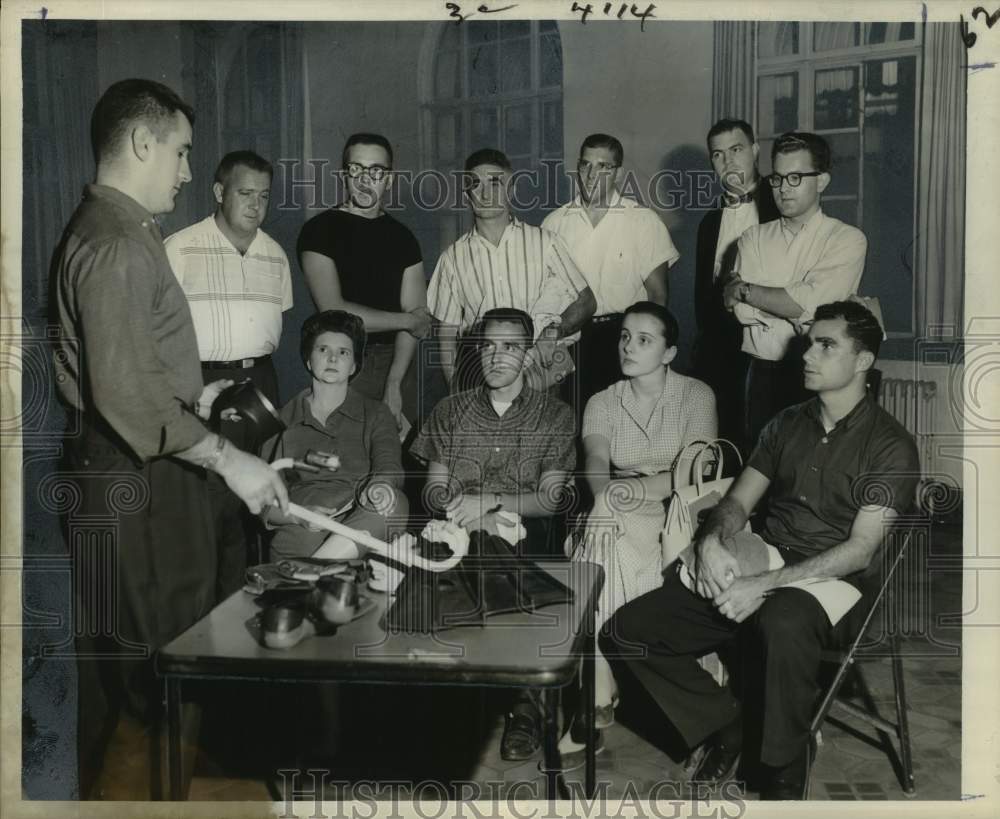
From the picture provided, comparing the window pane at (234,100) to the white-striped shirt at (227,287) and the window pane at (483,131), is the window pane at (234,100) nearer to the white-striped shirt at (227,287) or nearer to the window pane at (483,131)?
the white-striped shirt at (227,287)

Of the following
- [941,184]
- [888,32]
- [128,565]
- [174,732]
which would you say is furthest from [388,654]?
[888,32]

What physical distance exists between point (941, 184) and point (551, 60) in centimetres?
149

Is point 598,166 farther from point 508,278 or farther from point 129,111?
point 129,111

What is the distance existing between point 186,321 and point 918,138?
2707 mm

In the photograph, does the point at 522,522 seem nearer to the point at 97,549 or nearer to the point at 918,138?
the point at 97,549

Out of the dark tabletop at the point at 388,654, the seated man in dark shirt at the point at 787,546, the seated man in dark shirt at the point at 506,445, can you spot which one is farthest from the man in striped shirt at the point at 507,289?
the dark tabletop at the point at 388,654

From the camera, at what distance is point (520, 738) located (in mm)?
3725

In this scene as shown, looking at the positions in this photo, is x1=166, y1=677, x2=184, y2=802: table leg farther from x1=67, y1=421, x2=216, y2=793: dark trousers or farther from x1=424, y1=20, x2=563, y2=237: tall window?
x1=424, y1=20, x2=563, y2=237: tall window

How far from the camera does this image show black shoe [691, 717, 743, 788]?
3553mm

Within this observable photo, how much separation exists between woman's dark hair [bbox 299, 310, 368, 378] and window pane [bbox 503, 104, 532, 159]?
0.90 meters

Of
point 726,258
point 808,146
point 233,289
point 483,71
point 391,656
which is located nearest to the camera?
point 391,656

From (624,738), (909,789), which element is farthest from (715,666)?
(909,789)

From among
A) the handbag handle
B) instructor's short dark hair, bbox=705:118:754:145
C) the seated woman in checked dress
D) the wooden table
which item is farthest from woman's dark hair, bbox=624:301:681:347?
the wooden table

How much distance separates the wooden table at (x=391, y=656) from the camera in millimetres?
2699
